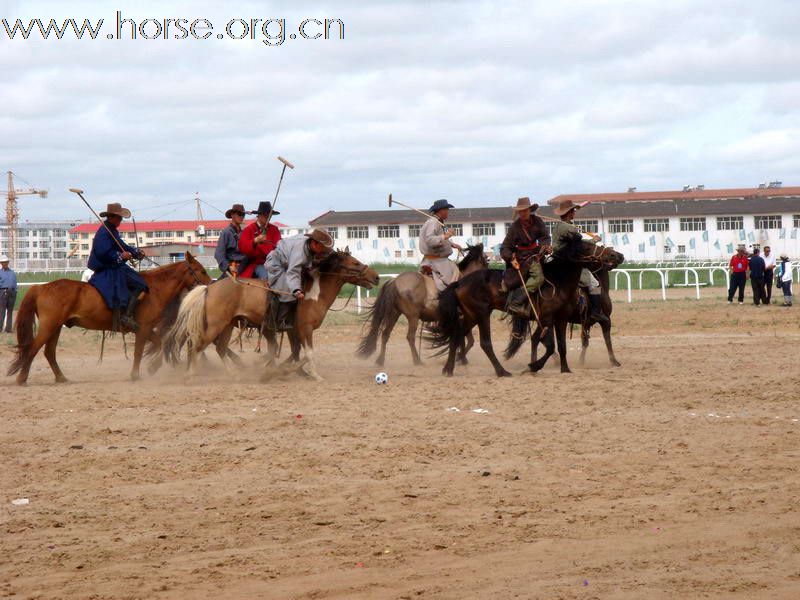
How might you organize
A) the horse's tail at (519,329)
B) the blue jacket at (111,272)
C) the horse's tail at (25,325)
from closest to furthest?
the horse's tail at (25,325) < the blue jacket at (111,272) < the horse's tail at (519,329)

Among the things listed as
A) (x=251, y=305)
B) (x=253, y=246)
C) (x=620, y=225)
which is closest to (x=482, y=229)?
(x=620, y=225)

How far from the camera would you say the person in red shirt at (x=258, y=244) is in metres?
15.1

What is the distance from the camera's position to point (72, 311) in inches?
557

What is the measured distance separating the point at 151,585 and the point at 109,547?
30.2 inches

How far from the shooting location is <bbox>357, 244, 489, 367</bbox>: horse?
51.2ft

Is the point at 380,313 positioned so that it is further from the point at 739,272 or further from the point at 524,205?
the point at 739,272

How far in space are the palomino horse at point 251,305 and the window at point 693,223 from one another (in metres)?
71.8

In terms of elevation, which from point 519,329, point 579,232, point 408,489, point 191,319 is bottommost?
point 408,489

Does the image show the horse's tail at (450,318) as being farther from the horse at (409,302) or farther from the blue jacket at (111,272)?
the blue jacket at (111,272)

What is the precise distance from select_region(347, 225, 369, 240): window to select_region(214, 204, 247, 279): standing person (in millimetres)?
72967

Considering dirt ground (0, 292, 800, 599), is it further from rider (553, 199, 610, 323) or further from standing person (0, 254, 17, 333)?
standing person (0, 254, 17, 333)

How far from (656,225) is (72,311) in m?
73.6

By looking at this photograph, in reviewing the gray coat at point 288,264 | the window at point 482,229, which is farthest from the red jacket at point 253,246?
the window at point 482,229

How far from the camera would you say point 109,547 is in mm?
6438
